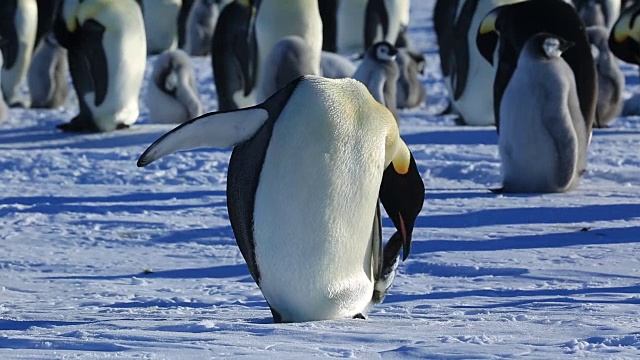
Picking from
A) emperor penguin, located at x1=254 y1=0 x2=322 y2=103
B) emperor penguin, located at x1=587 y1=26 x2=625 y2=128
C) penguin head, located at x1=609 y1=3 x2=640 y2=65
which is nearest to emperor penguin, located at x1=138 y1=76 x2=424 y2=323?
penguin head, located at x1=609 y1=3 x2=640 y2=65

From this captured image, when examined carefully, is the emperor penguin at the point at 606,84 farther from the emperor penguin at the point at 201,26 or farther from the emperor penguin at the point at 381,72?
the emperor penguin at the point at 201,26

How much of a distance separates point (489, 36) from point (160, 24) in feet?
37.0

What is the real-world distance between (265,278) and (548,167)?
3426mm

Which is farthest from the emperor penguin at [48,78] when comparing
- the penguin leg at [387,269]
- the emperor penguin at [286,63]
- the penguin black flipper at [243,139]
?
the penguin black flipper at [243,139]

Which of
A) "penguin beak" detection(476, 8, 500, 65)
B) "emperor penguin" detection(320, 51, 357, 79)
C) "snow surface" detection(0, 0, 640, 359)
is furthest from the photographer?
"emperor penguin" detection(320, 51, 357, 79)

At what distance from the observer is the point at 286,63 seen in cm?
994

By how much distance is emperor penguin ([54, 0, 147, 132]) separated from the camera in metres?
10.4

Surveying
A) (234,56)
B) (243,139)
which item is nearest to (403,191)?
(243,139)

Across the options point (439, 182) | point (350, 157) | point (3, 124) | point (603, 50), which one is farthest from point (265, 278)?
point (3, 124)

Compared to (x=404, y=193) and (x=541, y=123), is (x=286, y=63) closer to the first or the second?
(x=541, y=123)

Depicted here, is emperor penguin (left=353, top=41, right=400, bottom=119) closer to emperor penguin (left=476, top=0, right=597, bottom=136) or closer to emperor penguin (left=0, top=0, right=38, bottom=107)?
emperor penguin (left=476, top=0, right=597, bottom=136)

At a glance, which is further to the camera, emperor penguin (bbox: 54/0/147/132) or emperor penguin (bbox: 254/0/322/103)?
emperor penguin (bbox: 254/0/322/103)

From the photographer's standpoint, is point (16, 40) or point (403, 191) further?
point (16, 40)

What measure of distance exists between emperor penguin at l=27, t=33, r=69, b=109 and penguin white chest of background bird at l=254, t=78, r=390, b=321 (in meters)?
10.1
